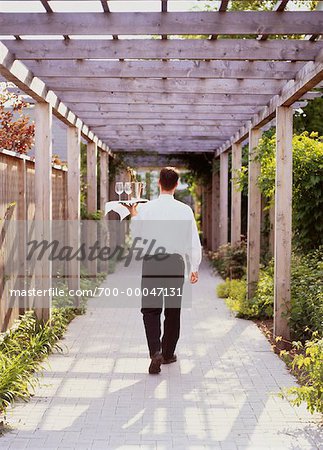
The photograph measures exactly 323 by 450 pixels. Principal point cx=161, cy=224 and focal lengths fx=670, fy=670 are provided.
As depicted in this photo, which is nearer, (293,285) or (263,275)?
(293,285)

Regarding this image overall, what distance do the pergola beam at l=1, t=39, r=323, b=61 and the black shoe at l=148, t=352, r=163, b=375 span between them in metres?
2.30

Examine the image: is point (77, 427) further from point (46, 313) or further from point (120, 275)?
point (120, 275)

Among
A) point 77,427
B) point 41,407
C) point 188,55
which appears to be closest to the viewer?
point 77,427

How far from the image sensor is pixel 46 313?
6.40 metres

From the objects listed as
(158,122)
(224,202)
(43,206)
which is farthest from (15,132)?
(224,202)

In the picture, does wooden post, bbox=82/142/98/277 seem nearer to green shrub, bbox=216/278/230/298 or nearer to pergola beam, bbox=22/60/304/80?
green shrub, bbox=216/278/230/298

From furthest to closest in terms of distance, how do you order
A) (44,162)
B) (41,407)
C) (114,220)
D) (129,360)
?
(114,220), (44,162), (129,360), (41,407)

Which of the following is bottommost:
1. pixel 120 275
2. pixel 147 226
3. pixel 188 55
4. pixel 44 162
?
pixel 120 275

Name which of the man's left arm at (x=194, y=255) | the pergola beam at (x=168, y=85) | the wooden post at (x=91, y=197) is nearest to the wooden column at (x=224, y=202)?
the wooden post at (x=91, y=197)

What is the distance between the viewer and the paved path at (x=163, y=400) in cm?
386

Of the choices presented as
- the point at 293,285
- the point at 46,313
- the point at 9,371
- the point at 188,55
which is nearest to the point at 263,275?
the point at 293,285

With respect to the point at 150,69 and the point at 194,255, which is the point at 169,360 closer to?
the point at 194,255

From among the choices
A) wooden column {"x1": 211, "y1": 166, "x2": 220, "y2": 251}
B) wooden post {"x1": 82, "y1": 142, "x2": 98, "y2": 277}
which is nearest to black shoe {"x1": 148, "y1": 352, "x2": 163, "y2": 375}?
wooden post {"x1": 82, "y1": 142, "x2": 98, "y2": 277}

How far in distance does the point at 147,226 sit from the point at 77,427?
1.74 meters
